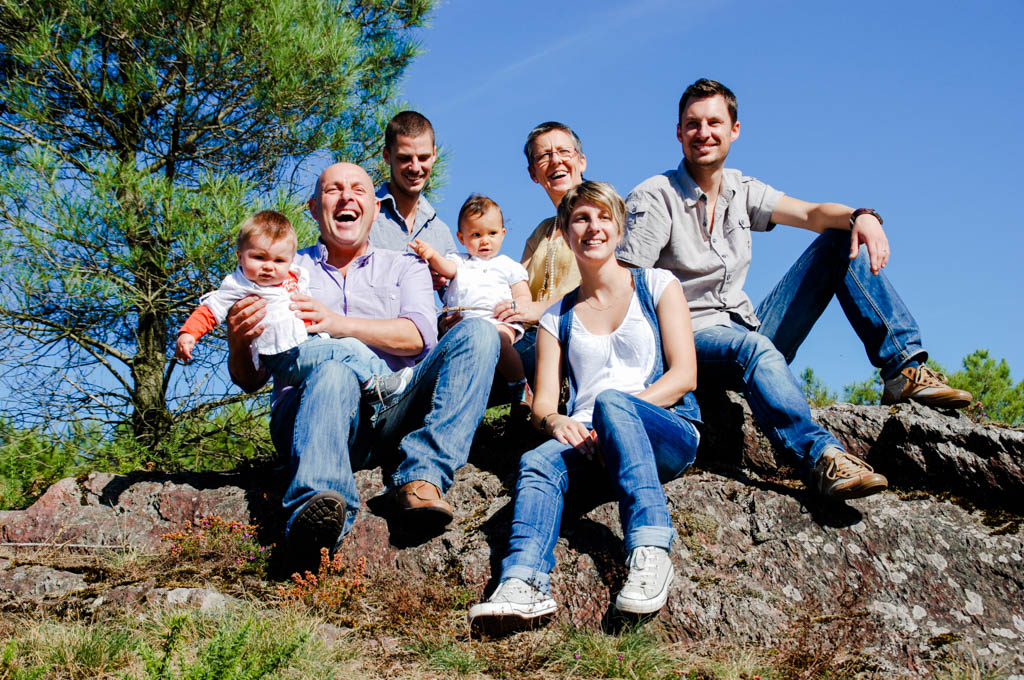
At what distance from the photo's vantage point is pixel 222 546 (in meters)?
3.88

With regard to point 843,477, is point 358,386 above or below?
above

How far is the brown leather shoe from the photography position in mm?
3451

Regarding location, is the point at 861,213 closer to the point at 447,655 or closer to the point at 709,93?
the point at 709,93

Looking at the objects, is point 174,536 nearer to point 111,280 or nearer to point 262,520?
point 262,520

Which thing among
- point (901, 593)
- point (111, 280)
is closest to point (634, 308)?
point (901, 593)

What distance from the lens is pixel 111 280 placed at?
628 cm

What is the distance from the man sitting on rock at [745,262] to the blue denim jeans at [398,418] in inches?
42.7

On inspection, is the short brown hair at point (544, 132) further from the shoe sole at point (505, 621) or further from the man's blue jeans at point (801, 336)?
the shoe sole at point (505, 621)

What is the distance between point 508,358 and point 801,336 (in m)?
1.65

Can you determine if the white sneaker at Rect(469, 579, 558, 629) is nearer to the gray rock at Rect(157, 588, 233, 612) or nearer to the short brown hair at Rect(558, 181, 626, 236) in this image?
the gray rock at Rect(157, 588, 233, 612)

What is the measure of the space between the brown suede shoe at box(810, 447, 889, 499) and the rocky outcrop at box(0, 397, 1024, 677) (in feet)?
0.62

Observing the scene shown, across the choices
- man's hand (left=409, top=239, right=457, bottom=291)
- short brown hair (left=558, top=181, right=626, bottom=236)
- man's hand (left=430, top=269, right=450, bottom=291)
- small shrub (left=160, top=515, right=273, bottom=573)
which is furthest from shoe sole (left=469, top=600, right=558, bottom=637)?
man's hand (left=430, top=269, right=450, bottom=291)

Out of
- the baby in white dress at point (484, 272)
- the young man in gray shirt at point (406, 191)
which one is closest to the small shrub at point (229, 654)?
the baby in white dress at point (484, 272)

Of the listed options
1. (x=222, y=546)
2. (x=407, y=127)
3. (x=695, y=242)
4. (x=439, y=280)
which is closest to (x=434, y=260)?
(x=439, y=280)
